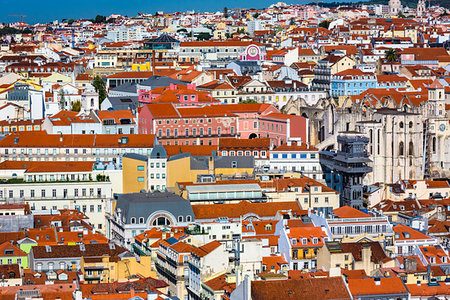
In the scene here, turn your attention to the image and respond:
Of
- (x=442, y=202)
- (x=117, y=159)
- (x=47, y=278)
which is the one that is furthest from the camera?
(x=117, y=159)

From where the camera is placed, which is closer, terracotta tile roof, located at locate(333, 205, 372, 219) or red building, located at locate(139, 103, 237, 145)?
terracotta tile roof, located at locate(333, 205, 372, 219)

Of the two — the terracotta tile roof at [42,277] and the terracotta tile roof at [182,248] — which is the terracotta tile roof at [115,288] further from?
the terracotta tile roof at [182,248]

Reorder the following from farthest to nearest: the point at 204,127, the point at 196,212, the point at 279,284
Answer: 1. the point at 204,127
2. the point at 196,212
3. the point at 279,284

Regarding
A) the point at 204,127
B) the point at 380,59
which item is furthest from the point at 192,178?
the point at 380,59

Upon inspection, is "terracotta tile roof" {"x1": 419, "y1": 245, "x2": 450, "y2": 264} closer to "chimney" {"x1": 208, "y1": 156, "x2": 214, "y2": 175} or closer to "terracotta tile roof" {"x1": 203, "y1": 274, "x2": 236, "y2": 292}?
"terracotta tile roof" {"x1": 203, "y1": 274, "x2": 236, "y2": 292}

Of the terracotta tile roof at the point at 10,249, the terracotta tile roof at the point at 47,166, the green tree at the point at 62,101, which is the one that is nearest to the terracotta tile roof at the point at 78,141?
the terracotta tile roof at the point at 47,166

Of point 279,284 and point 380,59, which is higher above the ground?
point 380,59

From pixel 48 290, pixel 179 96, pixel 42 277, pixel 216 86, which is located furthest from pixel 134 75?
pixel 48 290

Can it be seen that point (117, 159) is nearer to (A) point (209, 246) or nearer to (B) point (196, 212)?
(B) point (196, 212)

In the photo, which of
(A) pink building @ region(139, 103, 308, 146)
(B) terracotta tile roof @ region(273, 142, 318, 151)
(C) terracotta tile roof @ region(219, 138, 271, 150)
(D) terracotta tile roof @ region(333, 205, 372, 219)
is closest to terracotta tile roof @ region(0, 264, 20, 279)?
(D) terracotta tile roof @ region(333, 205, 372, 219)
